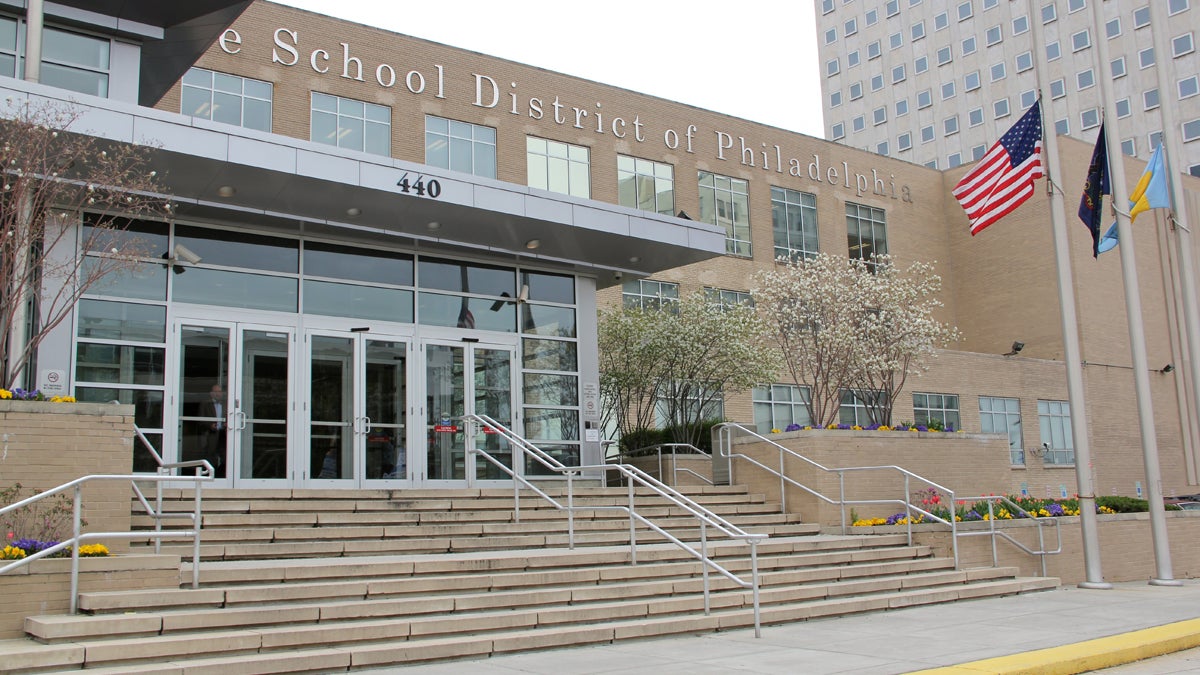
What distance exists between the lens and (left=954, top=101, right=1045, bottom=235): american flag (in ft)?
52.7

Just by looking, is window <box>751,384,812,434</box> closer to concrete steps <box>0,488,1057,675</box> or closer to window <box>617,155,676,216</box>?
window <box>617,155,676,216</box>

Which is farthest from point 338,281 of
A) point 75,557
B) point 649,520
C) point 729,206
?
point 729,206

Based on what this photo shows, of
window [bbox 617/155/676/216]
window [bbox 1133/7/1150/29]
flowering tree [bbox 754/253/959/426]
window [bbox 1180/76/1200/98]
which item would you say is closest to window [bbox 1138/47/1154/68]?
window [bbox 1133/7/1150/29]

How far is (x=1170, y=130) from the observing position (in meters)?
17.1

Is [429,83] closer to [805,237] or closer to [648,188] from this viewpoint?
[648,188]

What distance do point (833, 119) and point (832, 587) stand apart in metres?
74.7

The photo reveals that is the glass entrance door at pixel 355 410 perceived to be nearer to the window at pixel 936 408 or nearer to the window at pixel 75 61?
the window at pixel 75 61

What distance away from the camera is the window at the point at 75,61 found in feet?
46.7

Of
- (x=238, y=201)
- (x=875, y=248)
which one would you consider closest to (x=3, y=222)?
(x=238, y=201)

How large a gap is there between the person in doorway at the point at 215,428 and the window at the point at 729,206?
22835 millimetres

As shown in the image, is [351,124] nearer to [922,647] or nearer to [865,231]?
[865,231]

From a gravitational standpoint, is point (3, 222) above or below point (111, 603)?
above

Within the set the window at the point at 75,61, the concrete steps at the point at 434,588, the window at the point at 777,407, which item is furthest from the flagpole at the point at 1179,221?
the window at the point at 777,407

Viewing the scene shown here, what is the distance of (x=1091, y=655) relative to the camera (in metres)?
8.96
